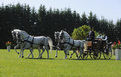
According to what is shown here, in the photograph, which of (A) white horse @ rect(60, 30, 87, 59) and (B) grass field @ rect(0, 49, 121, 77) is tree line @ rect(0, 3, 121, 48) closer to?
(A) white horse @ rect(60, 30, 87, 59)

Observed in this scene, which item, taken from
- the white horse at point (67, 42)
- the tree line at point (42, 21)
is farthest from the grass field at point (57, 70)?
the tree line at point (42, 21)

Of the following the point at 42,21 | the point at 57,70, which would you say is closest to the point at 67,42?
the point at 57,70

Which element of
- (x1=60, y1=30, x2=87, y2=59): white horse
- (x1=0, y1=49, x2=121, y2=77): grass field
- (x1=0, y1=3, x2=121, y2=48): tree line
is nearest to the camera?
(x1=0, y1=49, x2=121, y2=77): grass field

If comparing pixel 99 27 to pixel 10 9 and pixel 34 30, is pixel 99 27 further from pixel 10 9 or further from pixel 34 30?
pixel 10 9

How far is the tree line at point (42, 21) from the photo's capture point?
5978 cm

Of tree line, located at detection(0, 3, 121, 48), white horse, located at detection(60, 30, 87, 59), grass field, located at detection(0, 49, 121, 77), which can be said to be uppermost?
tree line, located at detection(0, 3, 121, 48)

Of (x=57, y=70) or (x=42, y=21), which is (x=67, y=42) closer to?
(x=57, y=70)

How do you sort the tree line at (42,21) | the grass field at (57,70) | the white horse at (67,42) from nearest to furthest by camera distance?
the grass field at (57,70) → the white horse at (67,42) → the tree line at (42,21)

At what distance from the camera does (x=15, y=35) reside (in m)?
19.5

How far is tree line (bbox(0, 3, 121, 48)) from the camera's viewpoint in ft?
196

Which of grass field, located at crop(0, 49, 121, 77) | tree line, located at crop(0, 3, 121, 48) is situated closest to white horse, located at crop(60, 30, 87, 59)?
grass field, located at crop(0, 49, 121, 77)

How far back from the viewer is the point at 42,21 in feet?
208

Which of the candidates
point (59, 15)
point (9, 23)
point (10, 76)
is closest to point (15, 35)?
point (10, 76)

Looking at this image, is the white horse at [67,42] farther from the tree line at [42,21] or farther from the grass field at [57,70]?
the tree line at [42,21]
